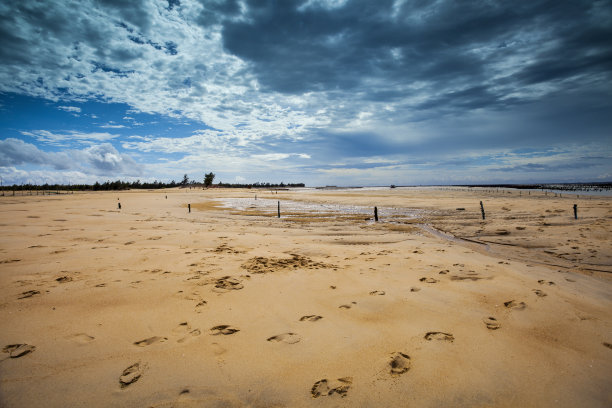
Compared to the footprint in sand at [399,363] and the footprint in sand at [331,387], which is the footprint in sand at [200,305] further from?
the footprint in sand at [399,363]

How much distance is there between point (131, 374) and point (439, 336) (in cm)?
377

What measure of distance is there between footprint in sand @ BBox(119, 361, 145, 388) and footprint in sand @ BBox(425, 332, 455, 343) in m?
3.49

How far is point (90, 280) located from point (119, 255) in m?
1.94

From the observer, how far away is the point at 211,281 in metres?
5.15

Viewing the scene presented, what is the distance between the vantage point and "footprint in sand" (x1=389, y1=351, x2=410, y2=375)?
276 centimetres

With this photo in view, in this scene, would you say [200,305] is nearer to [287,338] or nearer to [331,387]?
[287,338]

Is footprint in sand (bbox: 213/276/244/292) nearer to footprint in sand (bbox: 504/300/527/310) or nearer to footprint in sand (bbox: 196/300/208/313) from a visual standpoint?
footprint in sand (bbox: 196/300/208/313)

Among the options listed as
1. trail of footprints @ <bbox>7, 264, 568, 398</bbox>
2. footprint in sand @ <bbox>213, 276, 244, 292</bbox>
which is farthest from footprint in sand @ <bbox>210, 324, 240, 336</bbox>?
footprint in sand @ <bbox>213, 276, 244, 292</bbox>

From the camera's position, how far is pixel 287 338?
130 inches

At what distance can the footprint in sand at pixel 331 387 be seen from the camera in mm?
2428

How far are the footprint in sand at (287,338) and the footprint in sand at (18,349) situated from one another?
2.73 metres

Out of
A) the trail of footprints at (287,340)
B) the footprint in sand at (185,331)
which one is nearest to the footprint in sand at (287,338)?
the trail of footprints at (287,340)

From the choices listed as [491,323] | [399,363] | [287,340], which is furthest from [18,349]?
[491,323]

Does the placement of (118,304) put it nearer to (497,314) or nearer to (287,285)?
(287,285)
